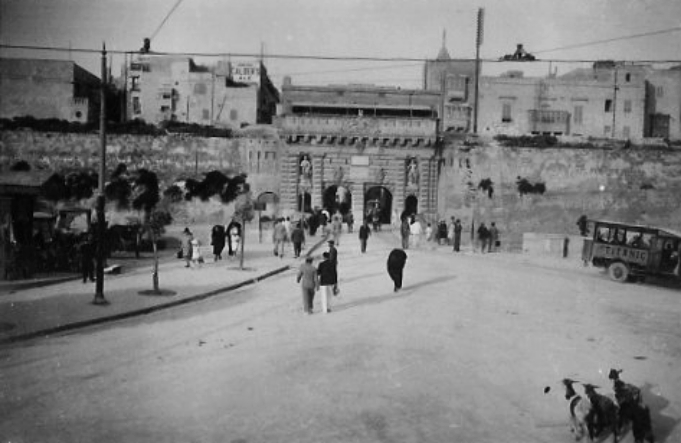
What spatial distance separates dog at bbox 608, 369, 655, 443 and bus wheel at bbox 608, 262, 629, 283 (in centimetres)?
1258

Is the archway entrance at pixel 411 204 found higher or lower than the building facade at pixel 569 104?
lower

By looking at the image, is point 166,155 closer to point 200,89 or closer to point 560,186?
point 200,89

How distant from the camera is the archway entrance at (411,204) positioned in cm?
4059

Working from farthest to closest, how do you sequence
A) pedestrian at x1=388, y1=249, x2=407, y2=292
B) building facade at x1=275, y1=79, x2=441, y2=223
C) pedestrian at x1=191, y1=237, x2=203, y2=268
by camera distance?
building facade at x1=275, y1=79, x2=441, y2=223 → pedestrian at x1=191, y1=237, x2=203, y2=268 → pedestrian at x1=388, y1=249, x2=407, y2=292

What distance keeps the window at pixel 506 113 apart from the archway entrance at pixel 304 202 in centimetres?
2111

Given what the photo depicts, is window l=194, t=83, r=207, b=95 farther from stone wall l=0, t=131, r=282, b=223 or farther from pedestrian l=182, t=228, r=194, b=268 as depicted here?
pedestrian l=182, t=228, r=194, b=268

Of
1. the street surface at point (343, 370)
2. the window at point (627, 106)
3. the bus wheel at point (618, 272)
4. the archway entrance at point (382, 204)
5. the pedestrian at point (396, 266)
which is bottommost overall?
the street surface at point (343, 370)

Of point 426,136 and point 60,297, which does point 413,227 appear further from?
point 426,136

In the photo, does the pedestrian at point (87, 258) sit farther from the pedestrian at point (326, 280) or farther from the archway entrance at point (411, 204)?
the archway entrance at point (411, 204)

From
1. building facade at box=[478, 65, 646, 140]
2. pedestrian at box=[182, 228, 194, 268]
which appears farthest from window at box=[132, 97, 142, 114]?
pedestrian at box=[182, 228, 194, 268]

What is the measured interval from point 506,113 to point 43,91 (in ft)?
127

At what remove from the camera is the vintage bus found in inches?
702

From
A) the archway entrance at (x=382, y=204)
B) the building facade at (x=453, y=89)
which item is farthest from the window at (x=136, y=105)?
the building facade at (x=453, y=89)

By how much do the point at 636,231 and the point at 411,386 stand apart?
1357cm
